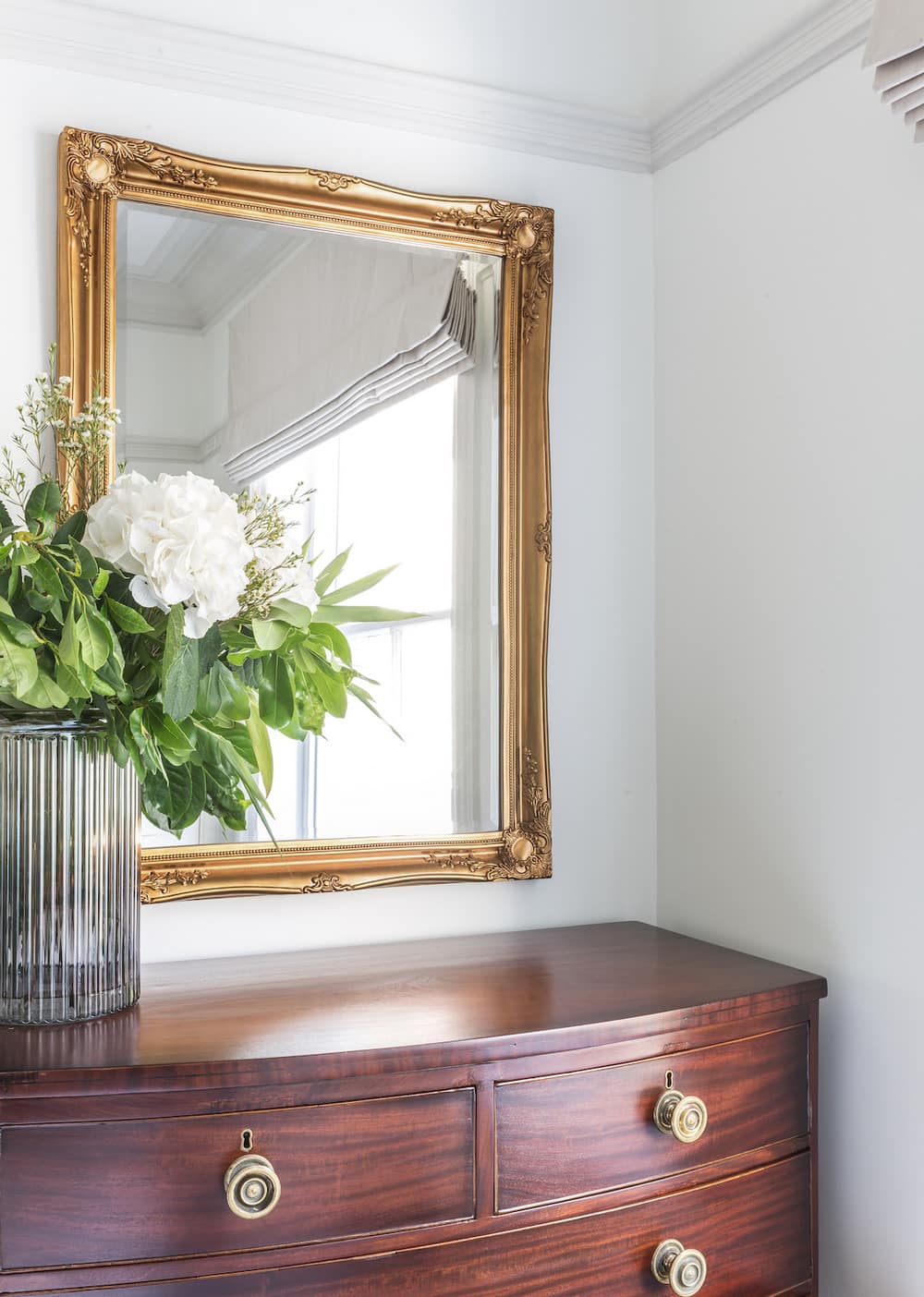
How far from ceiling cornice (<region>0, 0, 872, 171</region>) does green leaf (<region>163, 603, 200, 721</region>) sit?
0.92 metres

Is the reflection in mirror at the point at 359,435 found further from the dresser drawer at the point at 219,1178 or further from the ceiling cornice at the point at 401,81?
the dresser drawer at the point at 219,1178

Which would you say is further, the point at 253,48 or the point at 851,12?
the point at 253,48

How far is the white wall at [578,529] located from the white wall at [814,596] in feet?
0.18

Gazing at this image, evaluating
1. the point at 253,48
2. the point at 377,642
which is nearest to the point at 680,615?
the point at 377,642

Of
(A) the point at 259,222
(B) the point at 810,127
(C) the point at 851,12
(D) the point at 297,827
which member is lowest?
(D) the point at 297,827

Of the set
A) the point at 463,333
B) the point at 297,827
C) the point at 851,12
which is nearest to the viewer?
the point at 851,12

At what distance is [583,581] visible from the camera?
195cm

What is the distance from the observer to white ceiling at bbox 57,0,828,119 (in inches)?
67.8

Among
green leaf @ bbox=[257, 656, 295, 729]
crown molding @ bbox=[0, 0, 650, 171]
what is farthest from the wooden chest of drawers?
crown molding @ bbox=[0, 0, 650, 171]

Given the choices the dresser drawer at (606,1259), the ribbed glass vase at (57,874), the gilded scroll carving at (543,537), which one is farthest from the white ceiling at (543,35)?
the dresser drawer at (606,1259)

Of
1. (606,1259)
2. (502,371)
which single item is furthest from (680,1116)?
(502,371)

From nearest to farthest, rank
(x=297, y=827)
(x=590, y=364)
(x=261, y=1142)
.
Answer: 1. (x=261, y=1142)
2. (x=297, y=827)
3. (x=590, y=364)

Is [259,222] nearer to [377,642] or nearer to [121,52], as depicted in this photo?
[121,52]

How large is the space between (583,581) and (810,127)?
0.76 m
